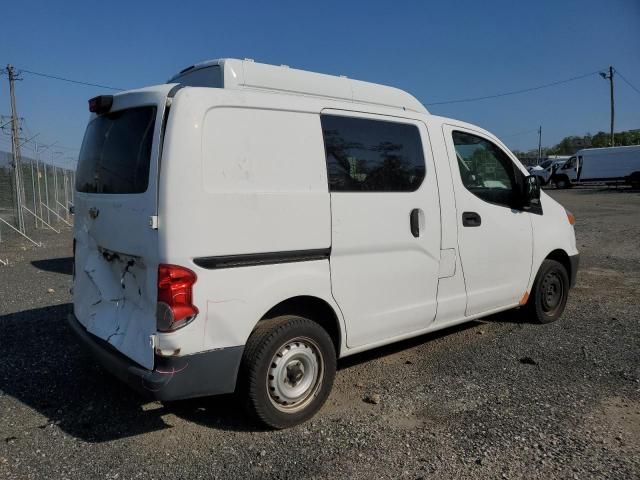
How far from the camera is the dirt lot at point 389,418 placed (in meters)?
2.96

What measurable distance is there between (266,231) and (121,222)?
35.0 inches

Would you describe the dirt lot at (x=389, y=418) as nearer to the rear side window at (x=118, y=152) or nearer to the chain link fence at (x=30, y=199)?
the rear side window at (x=118, y=152)

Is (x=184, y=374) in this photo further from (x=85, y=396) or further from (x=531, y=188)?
(x=531, y=188)

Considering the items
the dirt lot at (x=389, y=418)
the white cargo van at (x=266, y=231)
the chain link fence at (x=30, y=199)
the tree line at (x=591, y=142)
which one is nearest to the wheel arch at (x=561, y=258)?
the dirt lot at (x=389, y=418)

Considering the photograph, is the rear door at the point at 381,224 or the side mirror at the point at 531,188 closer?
the rear door at the point at 381,224

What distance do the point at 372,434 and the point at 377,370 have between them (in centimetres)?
109

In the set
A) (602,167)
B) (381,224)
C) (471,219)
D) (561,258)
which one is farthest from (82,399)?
(602,167)

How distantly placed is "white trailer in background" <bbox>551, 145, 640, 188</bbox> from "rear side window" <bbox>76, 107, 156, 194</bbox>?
37487 millimetres

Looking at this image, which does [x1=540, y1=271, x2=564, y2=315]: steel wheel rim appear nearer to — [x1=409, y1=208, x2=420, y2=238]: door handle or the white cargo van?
the white cargo van

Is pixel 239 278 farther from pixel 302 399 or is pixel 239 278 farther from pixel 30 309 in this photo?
pixel 30 309

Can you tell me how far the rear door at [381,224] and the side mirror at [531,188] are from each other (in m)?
1.31

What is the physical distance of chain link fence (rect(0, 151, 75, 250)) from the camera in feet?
45.1

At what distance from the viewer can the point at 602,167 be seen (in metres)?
36.1

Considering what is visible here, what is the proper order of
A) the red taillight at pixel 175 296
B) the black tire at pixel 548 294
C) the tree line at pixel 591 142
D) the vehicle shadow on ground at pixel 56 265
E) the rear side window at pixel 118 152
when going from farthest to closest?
the tree line at pixel 591 142 < the vehicle shadow on ground at pixel 56 265 < the black tire at pixel 548 294 < the rear side window at pixel 118 152 < the red taillight at pixel 175 296
